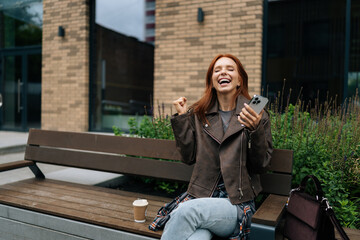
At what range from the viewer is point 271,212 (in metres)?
2.04

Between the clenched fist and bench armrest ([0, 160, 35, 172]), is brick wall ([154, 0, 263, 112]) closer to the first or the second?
bench armrest ([0, 160, 35, 172])

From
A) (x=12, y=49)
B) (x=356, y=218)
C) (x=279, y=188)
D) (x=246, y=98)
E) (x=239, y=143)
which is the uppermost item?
(x=12, y=49)

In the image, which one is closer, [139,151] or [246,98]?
[246,98]

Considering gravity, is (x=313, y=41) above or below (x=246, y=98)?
above

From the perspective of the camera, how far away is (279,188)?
8.36 ft

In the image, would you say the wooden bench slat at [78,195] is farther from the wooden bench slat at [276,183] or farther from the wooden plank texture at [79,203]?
the wooden bench slat at [276,183]

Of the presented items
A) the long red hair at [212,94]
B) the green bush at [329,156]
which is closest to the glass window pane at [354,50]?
the green bush at [329,156]

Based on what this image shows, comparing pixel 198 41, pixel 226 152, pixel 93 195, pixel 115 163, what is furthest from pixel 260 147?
pixel 198 41

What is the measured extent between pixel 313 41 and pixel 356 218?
5.21m

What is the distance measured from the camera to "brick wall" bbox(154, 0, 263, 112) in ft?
20.4

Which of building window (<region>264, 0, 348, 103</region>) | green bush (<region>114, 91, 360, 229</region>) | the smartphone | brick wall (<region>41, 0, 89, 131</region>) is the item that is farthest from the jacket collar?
brick wall (<region>41, 0, 89, 131</region>)

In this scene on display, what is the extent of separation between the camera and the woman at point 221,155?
2.02 m

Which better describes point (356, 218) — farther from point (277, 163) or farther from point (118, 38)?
point (118, 38)

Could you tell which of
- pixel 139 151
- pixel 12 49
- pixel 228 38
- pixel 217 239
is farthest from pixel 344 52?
pixel 12 49
